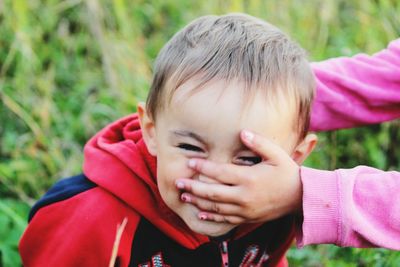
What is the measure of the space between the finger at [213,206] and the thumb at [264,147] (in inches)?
5.3

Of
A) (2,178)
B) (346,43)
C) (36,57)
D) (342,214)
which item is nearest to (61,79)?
(36,57)

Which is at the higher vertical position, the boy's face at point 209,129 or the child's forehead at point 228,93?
the child's forehead at point 228,93

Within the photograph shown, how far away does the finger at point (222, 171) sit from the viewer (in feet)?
5.06

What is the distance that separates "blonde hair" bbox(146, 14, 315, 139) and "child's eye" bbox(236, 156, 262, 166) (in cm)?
16

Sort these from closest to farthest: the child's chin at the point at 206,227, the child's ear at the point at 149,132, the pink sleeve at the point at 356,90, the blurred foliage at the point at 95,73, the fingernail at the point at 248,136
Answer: the fingernail at the point at 248,136 → the child's chin at the point at 206,227 → the child's ear at the point at 149,132 → the pink sleeve at the point at 356,90 → the blurred foliage at the point at 95,73

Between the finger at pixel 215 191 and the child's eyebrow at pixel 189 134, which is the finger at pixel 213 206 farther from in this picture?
the child's eyebrow at pixel 189 134

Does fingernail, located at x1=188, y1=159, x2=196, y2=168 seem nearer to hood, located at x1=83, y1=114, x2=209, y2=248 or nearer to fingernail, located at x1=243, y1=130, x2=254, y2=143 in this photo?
fingernail, located at x1=243, y1=130, x2=254, y2=143

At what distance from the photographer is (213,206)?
1.58 metres

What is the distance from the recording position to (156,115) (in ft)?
5.62

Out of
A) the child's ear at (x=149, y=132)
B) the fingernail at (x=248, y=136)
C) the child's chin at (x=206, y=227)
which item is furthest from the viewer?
the child's ear at (x=149, y=132)

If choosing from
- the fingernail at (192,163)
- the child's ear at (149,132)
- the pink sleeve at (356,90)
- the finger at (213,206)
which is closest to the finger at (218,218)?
the finger at (213,206)

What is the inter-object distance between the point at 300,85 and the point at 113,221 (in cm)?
60

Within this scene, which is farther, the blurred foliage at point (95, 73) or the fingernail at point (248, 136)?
the blurred foliage at point (95, 73)

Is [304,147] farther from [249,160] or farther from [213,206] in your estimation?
[213,206]
